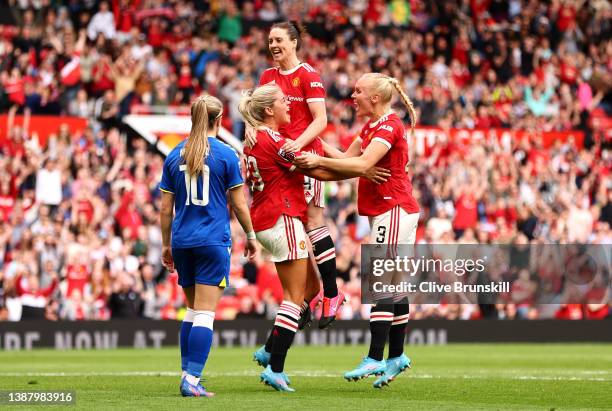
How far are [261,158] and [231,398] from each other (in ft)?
6.95

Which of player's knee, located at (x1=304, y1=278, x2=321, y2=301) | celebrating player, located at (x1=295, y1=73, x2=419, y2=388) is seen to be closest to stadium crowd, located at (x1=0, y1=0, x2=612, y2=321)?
player's knee, located at (x1=304, y1=278, x2=321, y2=301)

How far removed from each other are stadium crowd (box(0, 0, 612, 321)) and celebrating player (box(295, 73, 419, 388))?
24.0 ft

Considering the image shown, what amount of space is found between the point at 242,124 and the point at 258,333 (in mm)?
5067

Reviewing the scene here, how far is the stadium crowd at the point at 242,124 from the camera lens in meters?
22.7

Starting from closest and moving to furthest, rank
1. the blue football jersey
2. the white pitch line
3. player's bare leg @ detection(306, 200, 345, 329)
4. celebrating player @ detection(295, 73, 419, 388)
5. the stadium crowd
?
the blue football jersey < celebrating player @ detection(295, 73, 419, 388) < player's bare leg @ detection(306, 200, 345, 329) < the white pitch line < the stadium crowd

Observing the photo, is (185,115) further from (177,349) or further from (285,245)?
(285,245)

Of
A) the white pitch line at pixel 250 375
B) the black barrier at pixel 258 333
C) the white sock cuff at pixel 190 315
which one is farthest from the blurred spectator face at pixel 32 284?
the white sock cuff at pixel 190 315

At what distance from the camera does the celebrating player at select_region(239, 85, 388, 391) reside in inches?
462

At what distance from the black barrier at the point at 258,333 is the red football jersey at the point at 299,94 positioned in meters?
10.2

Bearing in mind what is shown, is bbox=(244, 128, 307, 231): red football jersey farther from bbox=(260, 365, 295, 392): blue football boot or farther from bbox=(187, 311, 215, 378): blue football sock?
bbox=(260, 365, 295, 392): blue football boot

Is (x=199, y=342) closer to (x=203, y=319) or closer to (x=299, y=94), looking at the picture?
(x=203, y=319)

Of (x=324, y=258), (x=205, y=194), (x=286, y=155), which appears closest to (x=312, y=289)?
(x=324, y=258)

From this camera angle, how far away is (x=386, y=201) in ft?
40.4

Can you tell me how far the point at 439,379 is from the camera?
1379 cm
